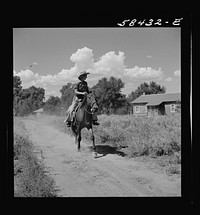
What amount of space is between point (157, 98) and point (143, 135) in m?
0.68

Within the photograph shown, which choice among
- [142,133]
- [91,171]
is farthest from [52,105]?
[142,133]

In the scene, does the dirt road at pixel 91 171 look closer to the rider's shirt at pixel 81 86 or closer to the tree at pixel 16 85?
the tree at pixel 16 85

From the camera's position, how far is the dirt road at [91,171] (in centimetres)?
437

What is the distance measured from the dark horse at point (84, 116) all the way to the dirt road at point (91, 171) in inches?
5.3

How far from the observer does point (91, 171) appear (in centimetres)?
450

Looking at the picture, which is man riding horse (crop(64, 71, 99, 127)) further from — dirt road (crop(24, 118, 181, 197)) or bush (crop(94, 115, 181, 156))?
dirt road (crop(24, 118, 181, 197))

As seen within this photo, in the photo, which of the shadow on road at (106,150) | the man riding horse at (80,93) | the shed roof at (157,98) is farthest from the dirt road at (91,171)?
the shed roof at (157,98)

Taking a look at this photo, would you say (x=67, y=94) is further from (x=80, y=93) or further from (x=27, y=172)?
(x=27, y=172)

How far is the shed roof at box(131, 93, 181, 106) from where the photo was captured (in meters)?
4.47

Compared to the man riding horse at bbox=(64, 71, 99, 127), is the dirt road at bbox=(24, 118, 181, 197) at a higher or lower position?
lower

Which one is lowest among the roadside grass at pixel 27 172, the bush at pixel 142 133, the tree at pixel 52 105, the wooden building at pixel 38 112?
the roadside grass at pixel 27 172

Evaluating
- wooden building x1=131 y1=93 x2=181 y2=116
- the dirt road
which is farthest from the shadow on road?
wooden building x1=131 y1=93 x2=181 y2=116

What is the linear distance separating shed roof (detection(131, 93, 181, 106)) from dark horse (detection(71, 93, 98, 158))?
27.7 inches
